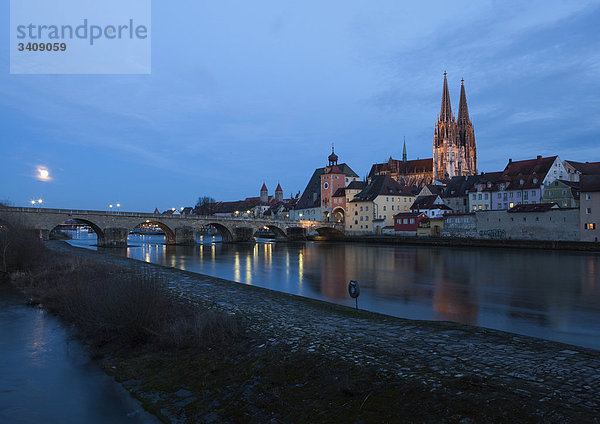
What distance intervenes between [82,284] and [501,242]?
183 feet

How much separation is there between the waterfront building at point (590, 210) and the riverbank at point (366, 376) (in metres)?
51.3

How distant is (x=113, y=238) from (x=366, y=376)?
208ft

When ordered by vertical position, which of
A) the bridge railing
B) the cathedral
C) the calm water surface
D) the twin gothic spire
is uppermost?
the twin gothic spire

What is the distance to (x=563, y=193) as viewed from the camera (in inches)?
2648

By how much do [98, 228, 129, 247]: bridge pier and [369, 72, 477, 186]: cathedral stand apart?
87560 millimetres

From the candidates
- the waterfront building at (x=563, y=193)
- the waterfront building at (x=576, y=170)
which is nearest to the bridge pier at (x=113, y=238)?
the waterfront building at (x=563, y=193)

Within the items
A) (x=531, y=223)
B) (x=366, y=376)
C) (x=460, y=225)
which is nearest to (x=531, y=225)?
(x=531, y=223)

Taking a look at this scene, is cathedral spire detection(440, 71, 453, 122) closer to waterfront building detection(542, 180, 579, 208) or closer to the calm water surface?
waterfront building detection(542, 180, 579, 208)

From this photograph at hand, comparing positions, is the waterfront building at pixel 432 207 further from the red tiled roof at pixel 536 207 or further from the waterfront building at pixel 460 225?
the red tiled roof at pixel 536 207

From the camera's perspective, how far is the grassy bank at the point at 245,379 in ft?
18.5

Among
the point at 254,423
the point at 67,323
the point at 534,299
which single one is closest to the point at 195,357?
the point at 254,423

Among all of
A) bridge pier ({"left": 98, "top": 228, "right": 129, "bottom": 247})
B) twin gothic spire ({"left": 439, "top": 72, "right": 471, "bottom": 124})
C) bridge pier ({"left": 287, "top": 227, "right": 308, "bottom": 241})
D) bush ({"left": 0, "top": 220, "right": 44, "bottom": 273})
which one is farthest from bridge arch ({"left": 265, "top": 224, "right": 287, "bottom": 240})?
twin gothic spire ({"left": 439, "top": 72, "right": 471, "bottom": 124})

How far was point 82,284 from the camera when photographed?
1442 cm

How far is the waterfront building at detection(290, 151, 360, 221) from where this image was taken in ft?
341
